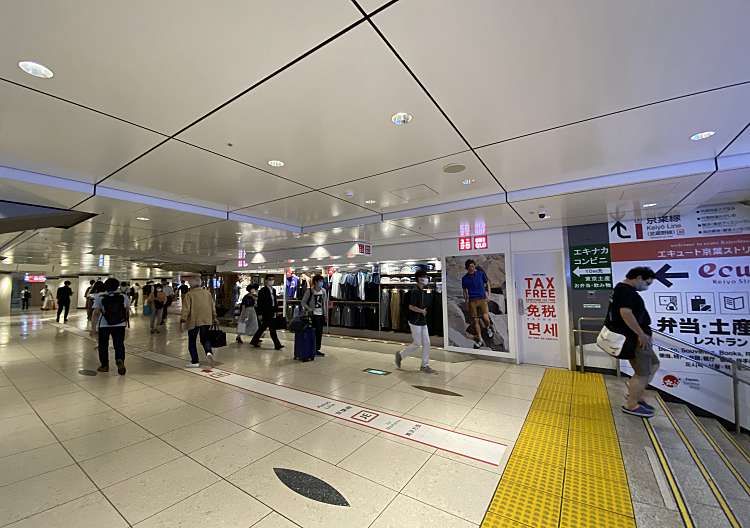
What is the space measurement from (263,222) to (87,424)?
377cm

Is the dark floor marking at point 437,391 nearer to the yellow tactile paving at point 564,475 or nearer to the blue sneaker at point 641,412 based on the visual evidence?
the yellow tactile paving at point 564,475

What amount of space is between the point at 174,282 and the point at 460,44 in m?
22.8

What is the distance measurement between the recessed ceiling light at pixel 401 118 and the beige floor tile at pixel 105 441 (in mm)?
3649

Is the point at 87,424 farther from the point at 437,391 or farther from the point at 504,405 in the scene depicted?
the point at 504,405

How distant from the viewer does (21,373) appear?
5172 millimetres

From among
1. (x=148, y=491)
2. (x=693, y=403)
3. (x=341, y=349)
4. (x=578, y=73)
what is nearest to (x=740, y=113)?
(x=578, y=73)

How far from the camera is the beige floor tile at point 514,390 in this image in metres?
4.35

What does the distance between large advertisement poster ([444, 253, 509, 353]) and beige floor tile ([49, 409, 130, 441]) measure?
587 centimetres

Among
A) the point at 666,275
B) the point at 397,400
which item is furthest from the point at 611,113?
the point at 666,275

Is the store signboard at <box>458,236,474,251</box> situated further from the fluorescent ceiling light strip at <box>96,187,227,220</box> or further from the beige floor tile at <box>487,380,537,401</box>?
the fluorescent ceiling light strip at <box>96,187,227,220</box>

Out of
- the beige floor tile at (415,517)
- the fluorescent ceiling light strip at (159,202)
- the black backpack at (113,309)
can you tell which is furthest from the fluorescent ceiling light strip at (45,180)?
the beige floor tile at (415,517)

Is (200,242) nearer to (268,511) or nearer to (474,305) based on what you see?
(474,305)

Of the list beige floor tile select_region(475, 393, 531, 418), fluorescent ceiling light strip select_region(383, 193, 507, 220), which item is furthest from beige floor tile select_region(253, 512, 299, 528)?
fluorescent ceiling light strip select_region(383, 193, 507, 220)

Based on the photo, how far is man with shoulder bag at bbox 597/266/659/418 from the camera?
352cm
